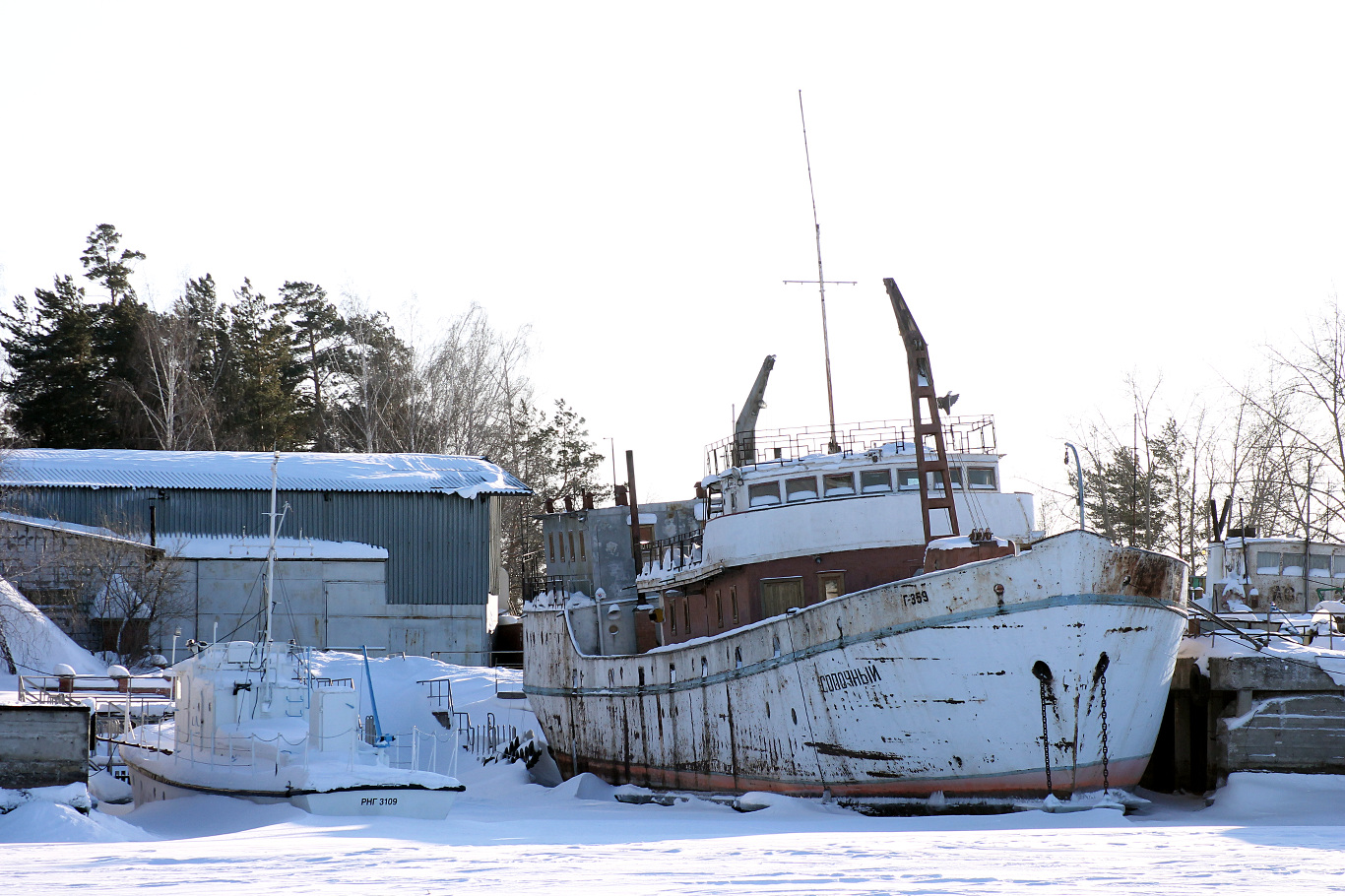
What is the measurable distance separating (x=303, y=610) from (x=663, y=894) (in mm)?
33030

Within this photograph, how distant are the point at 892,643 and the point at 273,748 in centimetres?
1080

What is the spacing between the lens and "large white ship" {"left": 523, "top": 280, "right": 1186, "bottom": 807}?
58.1ft

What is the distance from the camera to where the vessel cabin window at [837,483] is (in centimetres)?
2233

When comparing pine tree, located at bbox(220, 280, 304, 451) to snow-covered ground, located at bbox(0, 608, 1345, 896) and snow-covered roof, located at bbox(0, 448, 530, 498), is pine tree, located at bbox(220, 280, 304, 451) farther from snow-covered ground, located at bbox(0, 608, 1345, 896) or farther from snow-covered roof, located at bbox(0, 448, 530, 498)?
snow-covered ground, located at bbox(0, 608, 1345, 896)

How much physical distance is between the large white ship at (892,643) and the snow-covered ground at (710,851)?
1.00m

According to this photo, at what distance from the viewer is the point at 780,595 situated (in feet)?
72.3

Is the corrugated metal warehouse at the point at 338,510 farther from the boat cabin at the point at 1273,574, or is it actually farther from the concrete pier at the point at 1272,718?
the concrete pier at the point at 1272,718

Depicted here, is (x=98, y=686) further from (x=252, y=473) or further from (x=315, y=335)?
(x=315, y=335)

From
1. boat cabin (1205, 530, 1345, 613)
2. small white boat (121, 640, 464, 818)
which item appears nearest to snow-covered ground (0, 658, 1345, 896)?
small white boat (121, 640, 464, 818)

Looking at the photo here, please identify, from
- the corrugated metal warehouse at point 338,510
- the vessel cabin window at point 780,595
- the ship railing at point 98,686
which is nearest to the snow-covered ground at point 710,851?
the vessel cabin window at point 780,595

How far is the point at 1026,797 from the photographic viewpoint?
1788cm

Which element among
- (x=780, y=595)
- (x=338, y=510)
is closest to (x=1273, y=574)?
(x=780, y=595)

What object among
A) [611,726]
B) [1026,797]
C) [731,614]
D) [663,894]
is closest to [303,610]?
[611,726]

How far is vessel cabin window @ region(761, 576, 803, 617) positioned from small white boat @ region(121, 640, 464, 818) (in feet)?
20.0
